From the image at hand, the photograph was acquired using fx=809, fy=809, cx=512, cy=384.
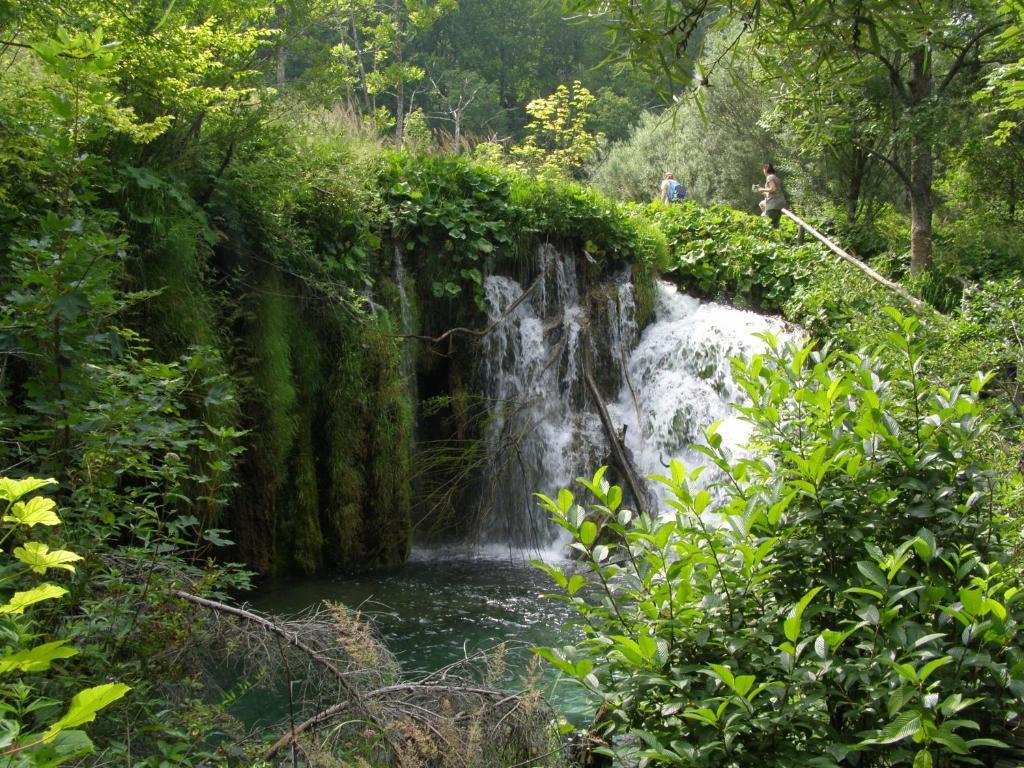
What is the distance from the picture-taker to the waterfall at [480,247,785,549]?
916 cm

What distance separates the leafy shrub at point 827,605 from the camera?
5.87ft

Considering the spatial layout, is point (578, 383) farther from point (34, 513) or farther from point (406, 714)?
point (34, 513)

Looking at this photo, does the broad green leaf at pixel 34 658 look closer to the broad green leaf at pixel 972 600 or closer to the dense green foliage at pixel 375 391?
the dense green foliage at pixel 375 391

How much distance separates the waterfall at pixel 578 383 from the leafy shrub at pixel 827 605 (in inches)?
240

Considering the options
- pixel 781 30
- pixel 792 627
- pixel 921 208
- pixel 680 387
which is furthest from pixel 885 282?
pixel 792 627

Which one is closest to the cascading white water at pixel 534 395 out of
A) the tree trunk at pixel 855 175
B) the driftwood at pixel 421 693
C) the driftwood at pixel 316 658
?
the driftwood at pixel 421 693

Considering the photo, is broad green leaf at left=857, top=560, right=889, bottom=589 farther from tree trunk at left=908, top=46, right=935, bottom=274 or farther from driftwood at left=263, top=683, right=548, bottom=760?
tree trunk at left=908, top=46, right=935, bottom=274

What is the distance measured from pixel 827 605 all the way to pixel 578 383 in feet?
25.8

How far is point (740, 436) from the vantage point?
31.4ft

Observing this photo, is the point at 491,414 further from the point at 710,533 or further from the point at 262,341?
the point at 710,533

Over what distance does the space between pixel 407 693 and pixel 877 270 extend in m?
11.5

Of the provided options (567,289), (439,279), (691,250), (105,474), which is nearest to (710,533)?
(105,474)

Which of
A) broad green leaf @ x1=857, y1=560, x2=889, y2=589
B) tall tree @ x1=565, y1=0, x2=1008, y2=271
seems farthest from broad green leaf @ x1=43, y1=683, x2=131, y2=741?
tall tree @ x1=565, y1=0, x2=1008, y2=271

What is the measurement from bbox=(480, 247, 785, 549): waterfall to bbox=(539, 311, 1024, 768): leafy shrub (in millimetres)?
6097
